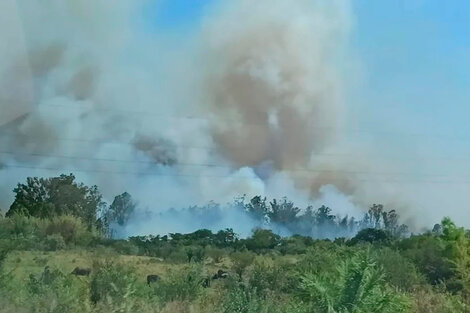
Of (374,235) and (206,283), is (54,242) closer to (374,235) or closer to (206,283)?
(206,283)

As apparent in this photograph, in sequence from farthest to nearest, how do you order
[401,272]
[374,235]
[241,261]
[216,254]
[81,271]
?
1. [374,235]
2. [216,254]
3. [241,261]
4. [401,272]
5. [81,271]

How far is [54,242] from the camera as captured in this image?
2819 centimetres

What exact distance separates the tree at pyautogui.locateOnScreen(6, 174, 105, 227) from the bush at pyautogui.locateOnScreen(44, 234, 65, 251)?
120 inches

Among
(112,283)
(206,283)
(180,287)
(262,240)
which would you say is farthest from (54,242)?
(112,283)

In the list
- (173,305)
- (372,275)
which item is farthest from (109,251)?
(372,275)

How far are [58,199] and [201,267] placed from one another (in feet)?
49.1

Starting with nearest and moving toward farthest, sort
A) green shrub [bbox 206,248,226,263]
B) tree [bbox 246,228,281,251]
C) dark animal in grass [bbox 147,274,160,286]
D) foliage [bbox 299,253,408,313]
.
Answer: foliage [bbox 299,253,408,313], dark animal in grass [bbox 147,274,160,286], green shrub [bbox 206,248,226,263], tree [bbox 246,228,281,251]

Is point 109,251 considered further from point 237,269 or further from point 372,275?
point 372,275

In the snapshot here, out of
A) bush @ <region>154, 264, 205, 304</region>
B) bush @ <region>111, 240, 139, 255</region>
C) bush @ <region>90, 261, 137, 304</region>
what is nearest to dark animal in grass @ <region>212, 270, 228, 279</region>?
bush @ <region>154, 264, 205, 304</region>

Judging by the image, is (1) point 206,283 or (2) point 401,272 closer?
(1) point 206,283

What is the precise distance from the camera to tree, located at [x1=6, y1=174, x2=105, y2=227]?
33219 mm

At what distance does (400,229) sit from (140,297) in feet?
89.6

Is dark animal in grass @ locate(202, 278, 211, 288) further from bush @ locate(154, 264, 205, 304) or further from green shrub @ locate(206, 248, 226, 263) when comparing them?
green shrub @ locate(206, 248, 226, 263)

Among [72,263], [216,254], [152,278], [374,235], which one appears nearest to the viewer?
[152,278]
